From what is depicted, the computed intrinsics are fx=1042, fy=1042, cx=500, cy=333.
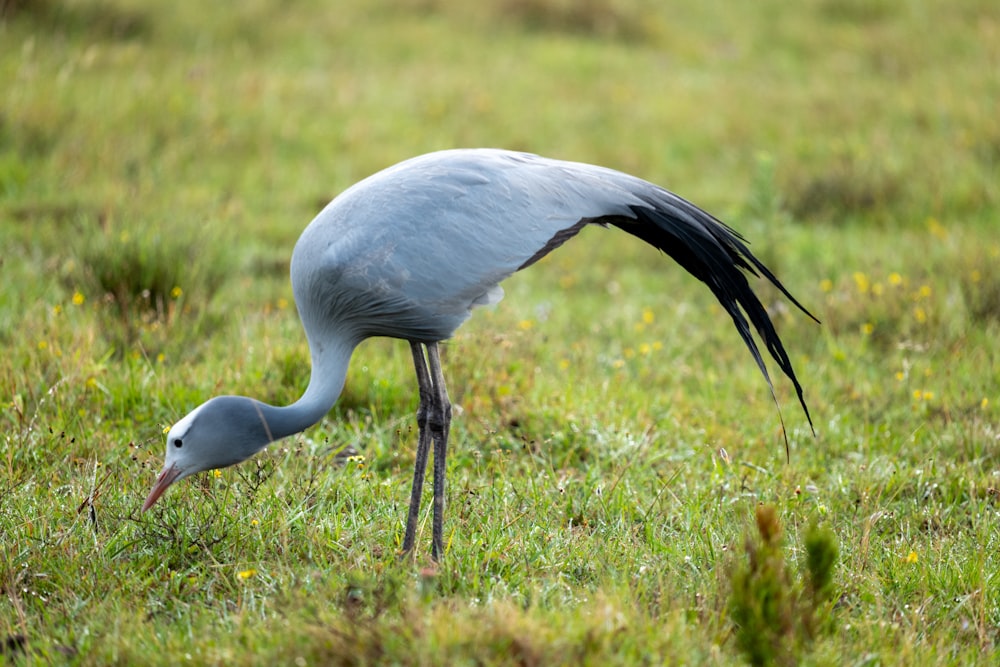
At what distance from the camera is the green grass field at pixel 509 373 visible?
9.55 ft

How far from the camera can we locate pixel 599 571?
329 centimetres

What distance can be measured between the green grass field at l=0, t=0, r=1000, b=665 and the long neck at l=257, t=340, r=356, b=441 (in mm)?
392

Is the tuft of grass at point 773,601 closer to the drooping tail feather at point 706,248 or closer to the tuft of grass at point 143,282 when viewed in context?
the drooping tail feather at point 706,248

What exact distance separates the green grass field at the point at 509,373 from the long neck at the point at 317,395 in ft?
1.29

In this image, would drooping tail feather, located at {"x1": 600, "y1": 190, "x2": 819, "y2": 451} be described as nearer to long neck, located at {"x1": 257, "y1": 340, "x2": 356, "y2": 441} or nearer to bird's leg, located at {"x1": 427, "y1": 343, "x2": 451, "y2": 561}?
bird's leg, located at {"x1": 427, "y1": 343, "x2": 451, "y2": 561}

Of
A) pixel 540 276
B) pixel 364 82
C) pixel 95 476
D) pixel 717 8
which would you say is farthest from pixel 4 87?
pixel 717 8

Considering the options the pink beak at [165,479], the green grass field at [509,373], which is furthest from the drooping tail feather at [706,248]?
the pink beak at [165,479]

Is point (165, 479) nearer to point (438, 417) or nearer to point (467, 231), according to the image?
point (438, 417)

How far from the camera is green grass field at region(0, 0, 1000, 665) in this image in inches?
115

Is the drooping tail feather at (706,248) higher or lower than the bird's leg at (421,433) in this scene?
higher

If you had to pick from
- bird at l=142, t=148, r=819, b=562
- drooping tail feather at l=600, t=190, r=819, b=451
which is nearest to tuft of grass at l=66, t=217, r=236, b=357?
bird at l=142, t=148, r=819, b=562

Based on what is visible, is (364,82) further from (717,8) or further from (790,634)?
(790,634)

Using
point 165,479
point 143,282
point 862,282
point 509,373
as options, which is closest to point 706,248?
point 509,373

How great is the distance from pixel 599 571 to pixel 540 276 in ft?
12.1
